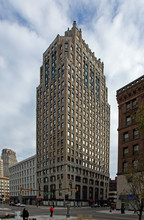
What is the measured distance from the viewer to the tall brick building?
5116 centimetres

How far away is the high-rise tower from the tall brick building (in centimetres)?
3308

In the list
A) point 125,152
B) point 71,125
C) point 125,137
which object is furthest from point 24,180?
point 125,137

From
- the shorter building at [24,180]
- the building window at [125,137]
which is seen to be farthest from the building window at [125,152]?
the shorter building at [24,180]

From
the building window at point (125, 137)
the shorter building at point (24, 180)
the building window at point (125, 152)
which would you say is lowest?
the shorter building at point (24, 180)

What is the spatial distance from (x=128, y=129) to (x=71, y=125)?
38266mm

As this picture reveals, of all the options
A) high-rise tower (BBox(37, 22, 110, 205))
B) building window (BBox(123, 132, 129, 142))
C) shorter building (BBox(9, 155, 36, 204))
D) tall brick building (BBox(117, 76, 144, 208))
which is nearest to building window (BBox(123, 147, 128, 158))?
tall brick building (BBox(117, 76, 144, 208))

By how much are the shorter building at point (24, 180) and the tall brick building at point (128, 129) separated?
6441 cm

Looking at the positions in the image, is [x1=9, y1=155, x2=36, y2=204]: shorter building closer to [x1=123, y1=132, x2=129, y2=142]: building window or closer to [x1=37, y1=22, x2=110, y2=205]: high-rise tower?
[x1=37, y1=22, x2=110, y2=205]: high-rise tower

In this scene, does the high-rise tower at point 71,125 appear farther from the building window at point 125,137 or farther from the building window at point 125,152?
the building window at point 125,137

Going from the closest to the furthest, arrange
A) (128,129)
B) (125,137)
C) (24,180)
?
(128,129)
(125,137)
(24,180)

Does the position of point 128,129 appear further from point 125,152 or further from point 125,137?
point 125,152

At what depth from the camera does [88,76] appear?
108 metres

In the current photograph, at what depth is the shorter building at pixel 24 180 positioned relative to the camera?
11221 centimetres

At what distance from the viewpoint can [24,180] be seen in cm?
12406
